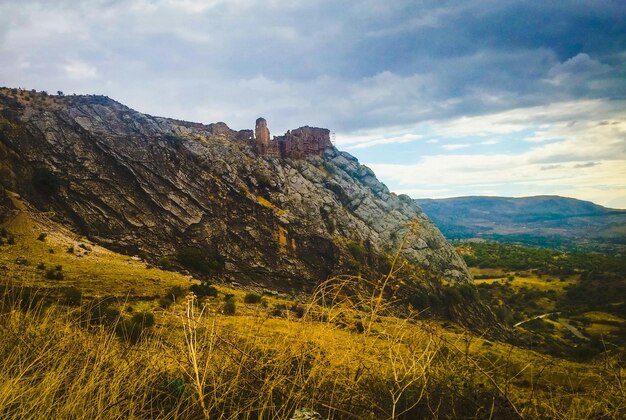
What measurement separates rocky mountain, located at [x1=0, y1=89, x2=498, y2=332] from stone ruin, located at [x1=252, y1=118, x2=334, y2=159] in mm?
2889

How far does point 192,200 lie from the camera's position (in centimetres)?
5125

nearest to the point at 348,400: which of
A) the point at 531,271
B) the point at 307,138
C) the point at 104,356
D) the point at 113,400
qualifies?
the point at 113,400

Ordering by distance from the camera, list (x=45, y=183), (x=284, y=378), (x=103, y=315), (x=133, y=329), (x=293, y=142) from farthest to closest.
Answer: (x=293, y=142) < (x=45, y=183) < (x=133, y=329) < (x=103, y=315) < (x=284, y=378)

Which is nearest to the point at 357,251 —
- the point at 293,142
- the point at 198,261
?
the point at 198,261

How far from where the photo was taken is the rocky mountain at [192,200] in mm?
44719

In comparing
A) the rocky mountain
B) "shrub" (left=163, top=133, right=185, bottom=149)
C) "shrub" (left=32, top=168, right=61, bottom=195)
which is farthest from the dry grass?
"shrub" (left=163, top=133, right=185, bottom=149)

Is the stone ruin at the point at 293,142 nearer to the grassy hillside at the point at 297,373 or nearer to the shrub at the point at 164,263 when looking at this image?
the shrub at the point at 164,263

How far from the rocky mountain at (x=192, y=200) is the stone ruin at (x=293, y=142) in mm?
2889

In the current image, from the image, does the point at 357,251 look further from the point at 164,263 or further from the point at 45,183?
the point at 45,183

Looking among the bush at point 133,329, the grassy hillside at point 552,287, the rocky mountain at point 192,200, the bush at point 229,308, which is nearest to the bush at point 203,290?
the rocky mountain at point 192,200

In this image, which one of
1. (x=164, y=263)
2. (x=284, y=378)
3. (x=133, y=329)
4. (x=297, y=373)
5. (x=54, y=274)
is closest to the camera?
(x=284, y=378)

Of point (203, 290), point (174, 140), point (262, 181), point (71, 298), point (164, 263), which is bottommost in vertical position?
point (203, 290)

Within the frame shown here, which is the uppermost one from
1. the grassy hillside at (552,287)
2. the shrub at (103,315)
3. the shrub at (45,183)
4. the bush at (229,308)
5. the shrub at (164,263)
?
the shrub at (45,183)

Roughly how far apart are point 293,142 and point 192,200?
96.3 ft
